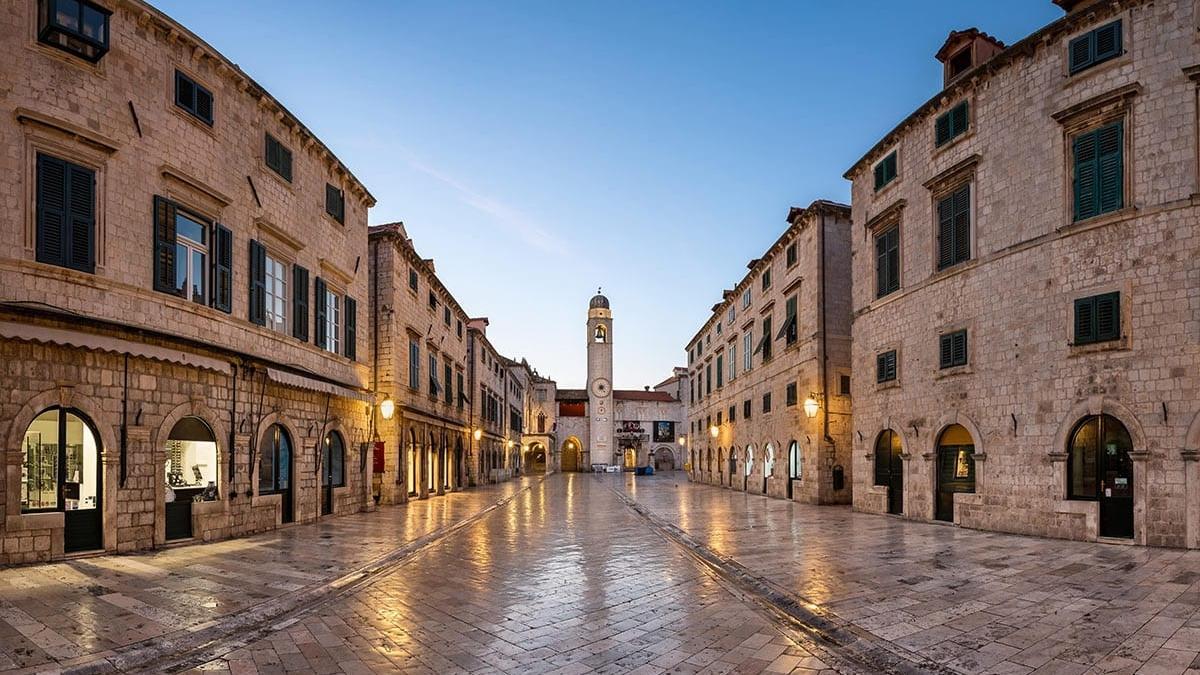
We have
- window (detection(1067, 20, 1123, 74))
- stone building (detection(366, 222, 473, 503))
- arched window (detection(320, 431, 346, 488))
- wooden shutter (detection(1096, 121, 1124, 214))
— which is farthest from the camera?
stone building (detection(366, 222, 473, 503))

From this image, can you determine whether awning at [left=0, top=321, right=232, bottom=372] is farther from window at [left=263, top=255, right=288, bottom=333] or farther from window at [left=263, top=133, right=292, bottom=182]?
window at [left=263, top=133, right=292, bottom=182]

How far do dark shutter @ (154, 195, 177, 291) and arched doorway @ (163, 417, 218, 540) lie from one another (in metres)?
2.67

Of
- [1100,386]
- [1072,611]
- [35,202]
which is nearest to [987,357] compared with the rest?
[1100,386]

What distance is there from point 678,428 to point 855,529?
66.5 metres

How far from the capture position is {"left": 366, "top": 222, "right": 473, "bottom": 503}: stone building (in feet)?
85.3

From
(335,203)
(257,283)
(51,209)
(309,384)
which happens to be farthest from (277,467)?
→ (335,203)

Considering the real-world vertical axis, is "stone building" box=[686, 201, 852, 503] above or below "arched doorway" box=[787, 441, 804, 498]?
above

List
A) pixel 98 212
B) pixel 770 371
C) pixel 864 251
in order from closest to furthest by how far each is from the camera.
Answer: pixel 98 212
pixel 864 251
pixel 770 371

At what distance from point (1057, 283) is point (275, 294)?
17718 millimetres

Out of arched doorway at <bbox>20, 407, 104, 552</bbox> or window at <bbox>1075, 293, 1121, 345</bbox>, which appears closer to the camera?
arched doorway at <bbox>20, 407, 104, 552</bbox>

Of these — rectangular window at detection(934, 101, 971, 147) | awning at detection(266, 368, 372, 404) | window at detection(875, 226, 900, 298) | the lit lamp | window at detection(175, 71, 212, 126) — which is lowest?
the lit lamp

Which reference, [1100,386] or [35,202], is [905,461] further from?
[35,202]

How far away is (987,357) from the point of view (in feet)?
55.7

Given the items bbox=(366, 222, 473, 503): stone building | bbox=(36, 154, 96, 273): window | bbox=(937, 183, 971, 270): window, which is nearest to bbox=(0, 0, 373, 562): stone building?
bbox=(36, 154, 96, 273): window
